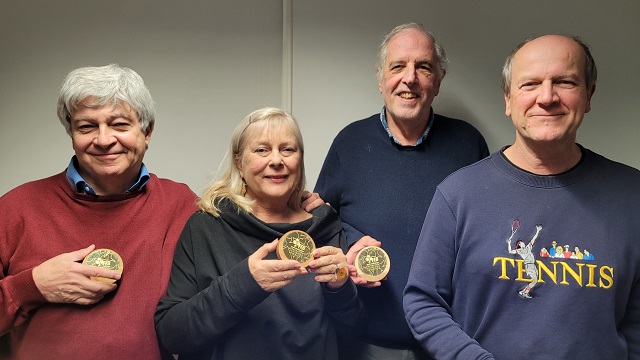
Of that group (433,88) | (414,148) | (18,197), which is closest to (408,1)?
(433,88)

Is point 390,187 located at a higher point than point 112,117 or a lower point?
lower

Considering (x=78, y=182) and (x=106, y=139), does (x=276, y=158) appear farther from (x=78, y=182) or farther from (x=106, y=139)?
(x=78, y=182)

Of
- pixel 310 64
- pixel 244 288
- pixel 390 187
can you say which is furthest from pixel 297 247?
pixel 310 64

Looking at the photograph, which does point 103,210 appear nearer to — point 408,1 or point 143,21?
point 143,21

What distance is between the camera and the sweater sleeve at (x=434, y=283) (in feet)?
6.21

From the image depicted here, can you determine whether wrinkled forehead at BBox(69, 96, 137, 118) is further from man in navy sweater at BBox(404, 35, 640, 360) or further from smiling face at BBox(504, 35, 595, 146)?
smiling face at BBox(504, 35, 595, 146)

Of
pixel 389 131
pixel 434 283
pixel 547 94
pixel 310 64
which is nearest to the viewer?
pixel 547 94

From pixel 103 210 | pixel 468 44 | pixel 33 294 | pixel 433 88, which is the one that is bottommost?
pixel 33 294

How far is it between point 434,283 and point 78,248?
46.8 inches

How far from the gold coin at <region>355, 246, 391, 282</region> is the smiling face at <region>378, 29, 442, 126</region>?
0.58 m

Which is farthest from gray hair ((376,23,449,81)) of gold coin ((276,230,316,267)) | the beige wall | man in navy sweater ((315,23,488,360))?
gold coin ((276,230,316,267))

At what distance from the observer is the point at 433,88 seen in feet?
8.25

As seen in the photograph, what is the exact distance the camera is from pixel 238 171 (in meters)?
2.21

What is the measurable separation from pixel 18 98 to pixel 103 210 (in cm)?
112
